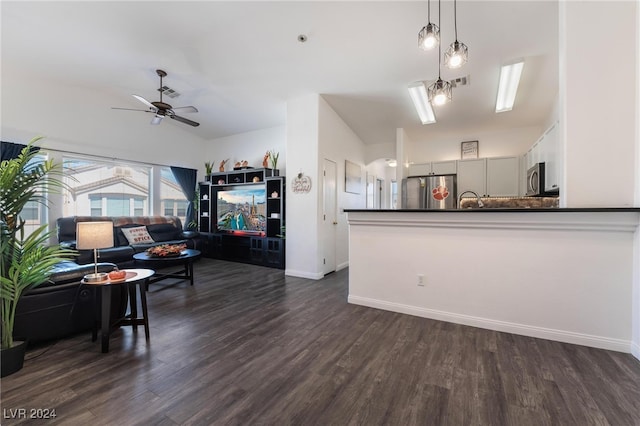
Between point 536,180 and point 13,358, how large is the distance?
6.27 meters

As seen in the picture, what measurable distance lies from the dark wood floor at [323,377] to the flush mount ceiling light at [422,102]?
11.2 feet

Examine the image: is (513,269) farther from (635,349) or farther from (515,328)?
(635,349)

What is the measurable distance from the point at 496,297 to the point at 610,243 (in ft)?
3.37

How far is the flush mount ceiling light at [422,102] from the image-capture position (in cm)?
406

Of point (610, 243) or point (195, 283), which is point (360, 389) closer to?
point (610, 243)

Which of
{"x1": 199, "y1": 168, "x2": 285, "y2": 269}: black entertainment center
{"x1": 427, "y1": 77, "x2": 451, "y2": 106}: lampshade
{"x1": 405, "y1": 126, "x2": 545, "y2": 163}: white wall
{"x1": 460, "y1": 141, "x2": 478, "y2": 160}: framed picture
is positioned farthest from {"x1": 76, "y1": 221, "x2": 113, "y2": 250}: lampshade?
{"x1": 460, "y1": 141, "x2": 478, "y2": 160}: framed picture

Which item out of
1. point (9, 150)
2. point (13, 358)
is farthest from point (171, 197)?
point (13, 358)

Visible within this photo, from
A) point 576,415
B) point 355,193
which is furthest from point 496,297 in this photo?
point 355,193

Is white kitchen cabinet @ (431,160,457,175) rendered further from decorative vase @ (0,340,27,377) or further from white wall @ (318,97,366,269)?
decorative vase @ (0,340,27,377)

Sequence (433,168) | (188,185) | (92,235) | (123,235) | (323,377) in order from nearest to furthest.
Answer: (323,377), (92,235), (123,235), (433,168), (188,185)

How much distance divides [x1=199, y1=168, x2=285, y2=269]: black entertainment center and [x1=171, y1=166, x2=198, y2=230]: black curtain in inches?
9.0

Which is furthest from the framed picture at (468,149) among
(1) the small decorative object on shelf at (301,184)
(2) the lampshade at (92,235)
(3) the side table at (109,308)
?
(2) the lampshade at (92,235)

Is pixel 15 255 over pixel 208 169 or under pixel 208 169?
under

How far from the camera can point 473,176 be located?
5.59 metres
